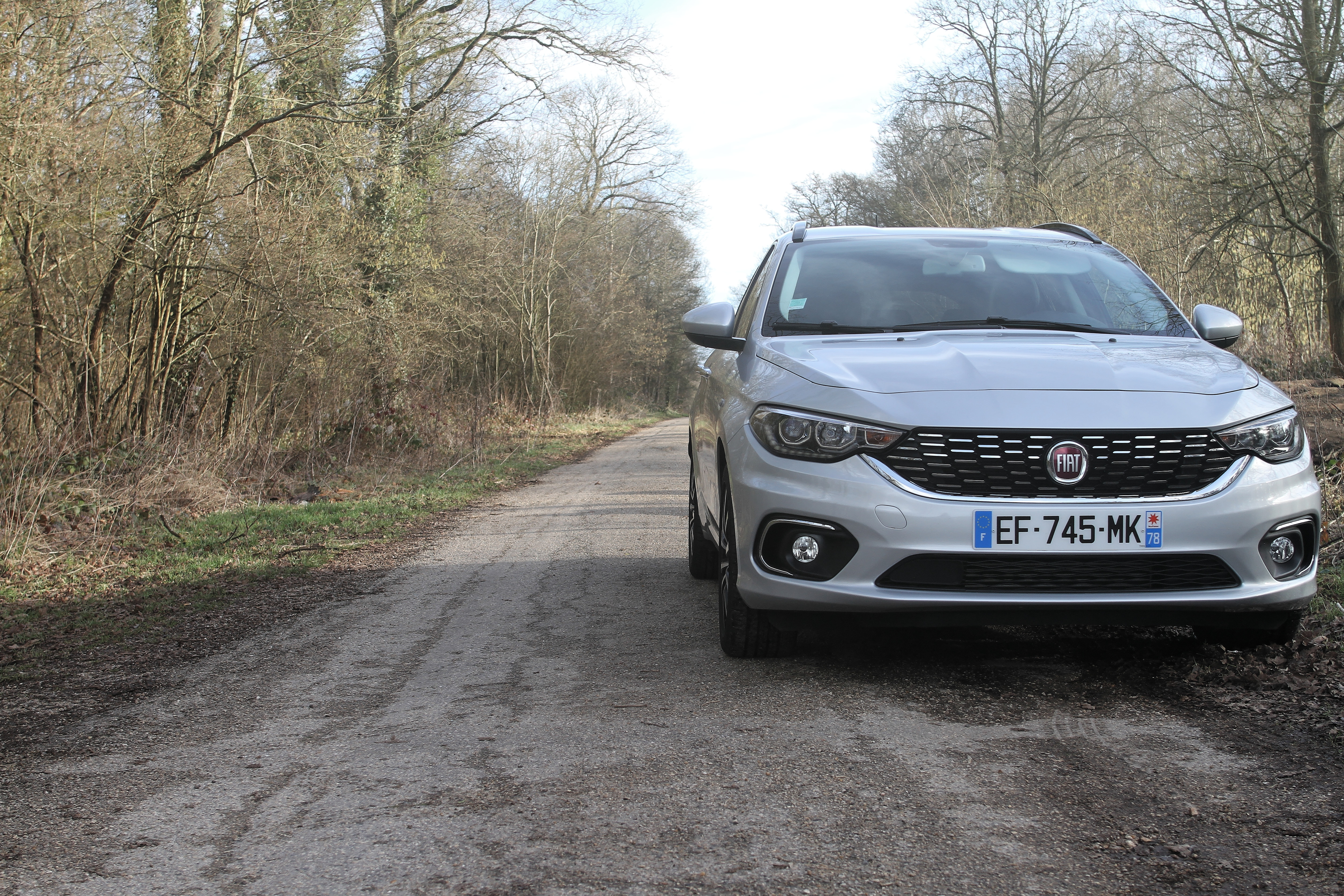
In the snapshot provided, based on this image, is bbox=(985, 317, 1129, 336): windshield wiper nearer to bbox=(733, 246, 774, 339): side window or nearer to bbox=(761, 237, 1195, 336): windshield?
bbox=(761, 237, 1195, 336): windshield

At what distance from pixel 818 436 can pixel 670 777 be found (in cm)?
134

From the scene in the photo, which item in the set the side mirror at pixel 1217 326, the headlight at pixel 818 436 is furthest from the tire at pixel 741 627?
the side mirror at pixel 1217 326

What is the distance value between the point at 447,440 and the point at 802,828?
15688 millimetres

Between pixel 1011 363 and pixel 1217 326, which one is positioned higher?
pixel 1217 326

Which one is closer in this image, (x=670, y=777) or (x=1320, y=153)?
(x=670, y=777)

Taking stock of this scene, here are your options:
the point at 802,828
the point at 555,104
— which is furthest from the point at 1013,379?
the point at 555,104

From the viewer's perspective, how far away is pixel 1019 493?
3592 millimetres

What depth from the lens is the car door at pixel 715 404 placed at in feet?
15.7

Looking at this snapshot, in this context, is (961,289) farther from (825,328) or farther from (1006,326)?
(825,328)

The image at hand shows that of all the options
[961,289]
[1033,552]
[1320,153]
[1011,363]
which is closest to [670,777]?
[1033,552]

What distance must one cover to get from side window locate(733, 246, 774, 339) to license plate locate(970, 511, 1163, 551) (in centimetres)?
189

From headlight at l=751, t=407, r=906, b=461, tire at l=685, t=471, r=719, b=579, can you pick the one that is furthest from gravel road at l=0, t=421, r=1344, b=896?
tire at l=685, t=471, r=719, b=579

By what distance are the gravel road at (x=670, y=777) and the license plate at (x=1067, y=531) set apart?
21.9 inches

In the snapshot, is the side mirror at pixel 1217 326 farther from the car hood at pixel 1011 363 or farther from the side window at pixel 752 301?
the side window at pixel 752 301
